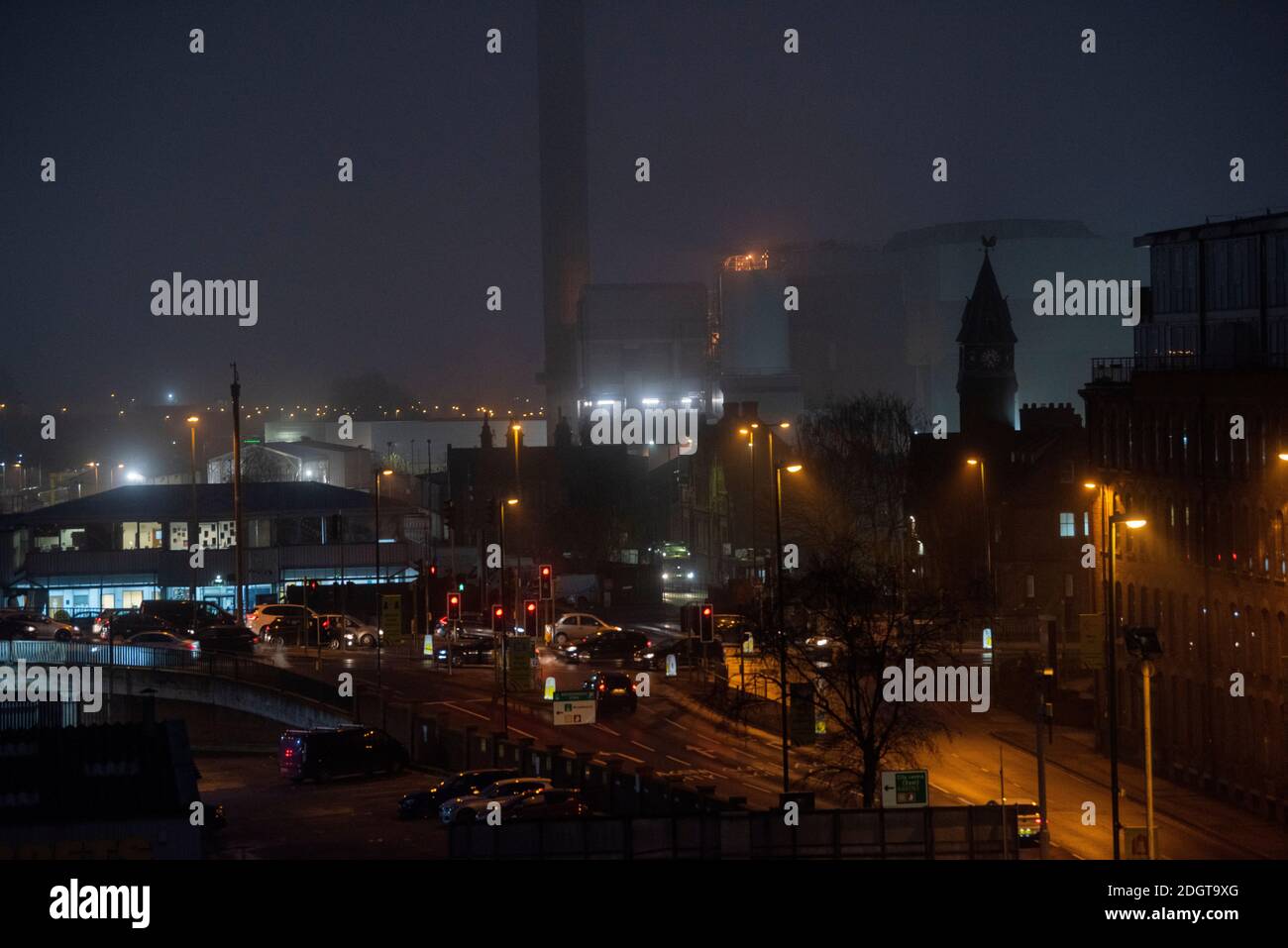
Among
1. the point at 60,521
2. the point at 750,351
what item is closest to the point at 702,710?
the point at 60,521

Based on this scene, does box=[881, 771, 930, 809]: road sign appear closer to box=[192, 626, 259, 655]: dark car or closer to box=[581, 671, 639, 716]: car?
box=[581, 671, 639, 716]: car

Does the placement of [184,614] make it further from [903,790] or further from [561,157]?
[561,157]

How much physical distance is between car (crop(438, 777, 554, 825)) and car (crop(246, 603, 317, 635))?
23.8m

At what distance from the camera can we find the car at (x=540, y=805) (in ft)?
80.0

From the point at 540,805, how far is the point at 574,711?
358 inches

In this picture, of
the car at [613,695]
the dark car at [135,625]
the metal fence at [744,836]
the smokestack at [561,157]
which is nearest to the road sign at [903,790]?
the metal fence at [744,836]

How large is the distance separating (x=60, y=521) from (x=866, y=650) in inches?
1473

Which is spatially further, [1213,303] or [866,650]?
[1213,303]

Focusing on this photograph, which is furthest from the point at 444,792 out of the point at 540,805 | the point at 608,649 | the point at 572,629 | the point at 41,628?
the point at 41,628

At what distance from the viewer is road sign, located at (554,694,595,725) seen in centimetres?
3347

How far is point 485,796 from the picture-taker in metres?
25.2

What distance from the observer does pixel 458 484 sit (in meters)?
82.8

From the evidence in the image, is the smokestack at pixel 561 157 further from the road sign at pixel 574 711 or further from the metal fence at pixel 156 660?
the road sign at pixel 574 711
